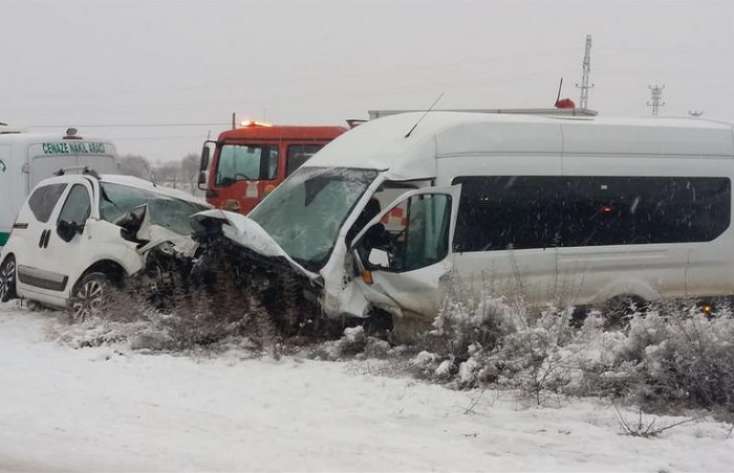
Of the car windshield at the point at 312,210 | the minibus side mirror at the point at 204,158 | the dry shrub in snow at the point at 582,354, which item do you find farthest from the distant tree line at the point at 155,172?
the dry shrub in snow at the point at 582,354

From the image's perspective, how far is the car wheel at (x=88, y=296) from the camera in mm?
9445

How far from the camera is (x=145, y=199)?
1108 cm

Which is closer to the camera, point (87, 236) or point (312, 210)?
point (312, 210)

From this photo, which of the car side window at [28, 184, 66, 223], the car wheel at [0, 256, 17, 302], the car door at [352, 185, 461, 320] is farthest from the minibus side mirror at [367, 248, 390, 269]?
the car wheel at [0, 256, 17, 302]

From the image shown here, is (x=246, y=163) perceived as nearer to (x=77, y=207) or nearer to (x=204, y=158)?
(x=204, y=158)

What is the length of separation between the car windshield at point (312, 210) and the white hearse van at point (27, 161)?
7.00 meters

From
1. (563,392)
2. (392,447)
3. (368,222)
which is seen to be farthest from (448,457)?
(368,222)

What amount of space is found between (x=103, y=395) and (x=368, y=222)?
10.1 ft

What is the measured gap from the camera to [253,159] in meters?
15.5

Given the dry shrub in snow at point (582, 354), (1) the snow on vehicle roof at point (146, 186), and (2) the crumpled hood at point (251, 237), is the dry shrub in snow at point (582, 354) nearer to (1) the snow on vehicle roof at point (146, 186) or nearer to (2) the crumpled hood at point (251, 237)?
(2) the crumpled hood at point (251, 237)

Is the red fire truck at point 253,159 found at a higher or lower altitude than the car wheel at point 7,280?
higher

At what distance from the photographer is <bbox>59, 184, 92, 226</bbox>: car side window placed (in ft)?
34.8

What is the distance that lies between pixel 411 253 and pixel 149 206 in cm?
404

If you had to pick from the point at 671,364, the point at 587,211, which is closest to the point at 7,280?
the point at 587,211
